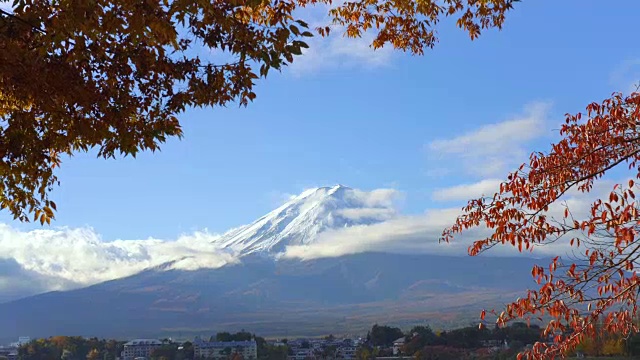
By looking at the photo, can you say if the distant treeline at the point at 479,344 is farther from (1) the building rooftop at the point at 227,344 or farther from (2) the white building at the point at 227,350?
(1) the building rooftop at the point at 227,344

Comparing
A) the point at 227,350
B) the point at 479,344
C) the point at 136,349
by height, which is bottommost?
the point at 479,344

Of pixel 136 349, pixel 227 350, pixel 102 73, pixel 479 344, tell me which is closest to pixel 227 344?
pixel 227 350

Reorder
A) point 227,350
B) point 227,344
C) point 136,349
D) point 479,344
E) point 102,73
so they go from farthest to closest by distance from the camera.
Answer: point 136,349 < point 227,344 < point 227,350 < point 479,344 < point 102,73

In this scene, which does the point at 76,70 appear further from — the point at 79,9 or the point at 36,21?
the point at 79,9

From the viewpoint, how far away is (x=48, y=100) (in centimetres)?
736

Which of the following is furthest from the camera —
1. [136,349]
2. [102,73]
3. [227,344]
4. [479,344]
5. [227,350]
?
[136,349]

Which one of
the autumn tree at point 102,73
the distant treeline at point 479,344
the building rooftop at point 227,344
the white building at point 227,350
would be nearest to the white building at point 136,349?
the building rooftop at point 227,344

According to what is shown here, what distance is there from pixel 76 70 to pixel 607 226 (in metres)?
5.47

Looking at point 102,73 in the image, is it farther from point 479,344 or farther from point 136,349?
point 136,349

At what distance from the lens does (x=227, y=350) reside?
109m

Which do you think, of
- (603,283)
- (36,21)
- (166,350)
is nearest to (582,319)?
(603,283)

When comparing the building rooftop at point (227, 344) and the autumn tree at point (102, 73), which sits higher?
the autumn tree at point (102, 73)

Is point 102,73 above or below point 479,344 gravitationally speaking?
above

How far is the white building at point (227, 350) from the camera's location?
345 ft
